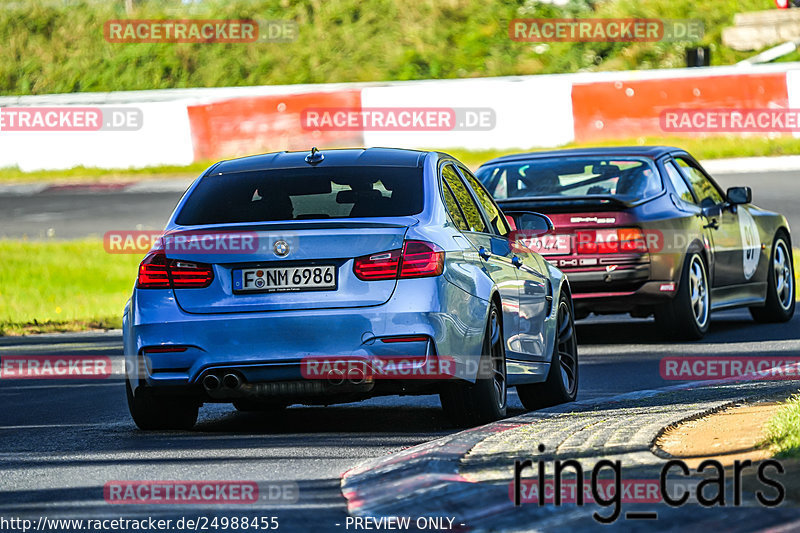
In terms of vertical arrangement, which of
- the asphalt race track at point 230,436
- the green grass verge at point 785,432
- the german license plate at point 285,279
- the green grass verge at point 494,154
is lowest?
the asphalt race track at point 230,436

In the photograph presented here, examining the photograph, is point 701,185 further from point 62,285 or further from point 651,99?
point 651,99

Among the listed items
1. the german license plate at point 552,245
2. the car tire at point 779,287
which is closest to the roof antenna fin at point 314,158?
the german license plate at point 552,245

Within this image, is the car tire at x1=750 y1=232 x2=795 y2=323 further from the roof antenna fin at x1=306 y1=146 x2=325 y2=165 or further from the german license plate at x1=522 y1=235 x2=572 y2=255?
the roof antenna fin at x1=306 y1=146 x2=325 y2=165

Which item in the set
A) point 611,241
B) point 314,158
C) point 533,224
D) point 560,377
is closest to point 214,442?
point 314,158

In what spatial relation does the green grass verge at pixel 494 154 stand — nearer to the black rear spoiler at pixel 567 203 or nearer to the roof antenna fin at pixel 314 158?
the black rear spoiler at pixel 567 203

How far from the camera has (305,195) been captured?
29.4ft

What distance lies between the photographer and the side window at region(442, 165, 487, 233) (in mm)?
9352

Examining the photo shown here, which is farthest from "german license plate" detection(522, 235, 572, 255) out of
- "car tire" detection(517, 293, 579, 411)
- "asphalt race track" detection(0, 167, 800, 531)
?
"car tire" detection(517, 293, 579, 411)

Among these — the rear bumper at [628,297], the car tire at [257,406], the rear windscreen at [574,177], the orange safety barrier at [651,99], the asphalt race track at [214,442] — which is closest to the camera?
the asphalt race track at [214,442]

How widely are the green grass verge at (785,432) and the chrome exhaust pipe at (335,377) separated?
2.09 meters

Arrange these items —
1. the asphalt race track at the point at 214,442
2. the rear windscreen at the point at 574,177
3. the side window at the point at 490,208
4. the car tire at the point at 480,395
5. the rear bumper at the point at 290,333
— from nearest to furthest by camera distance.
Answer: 1. the asphalt race track at the point at 214,442
2. the rear bumper at the point at 290,333
3. the car tire at the point at 480,395
4. the side window at the point at 490,208
5. the rear windscreen at the point at 574,177

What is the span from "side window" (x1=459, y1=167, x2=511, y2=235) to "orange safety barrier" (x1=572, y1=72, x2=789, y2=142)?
67.9 feet

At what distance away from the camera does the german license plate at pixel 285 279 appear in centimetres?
834

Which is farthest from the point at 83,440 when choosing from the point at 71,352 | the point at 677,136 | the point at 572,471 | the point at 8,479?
the point at 677,136
